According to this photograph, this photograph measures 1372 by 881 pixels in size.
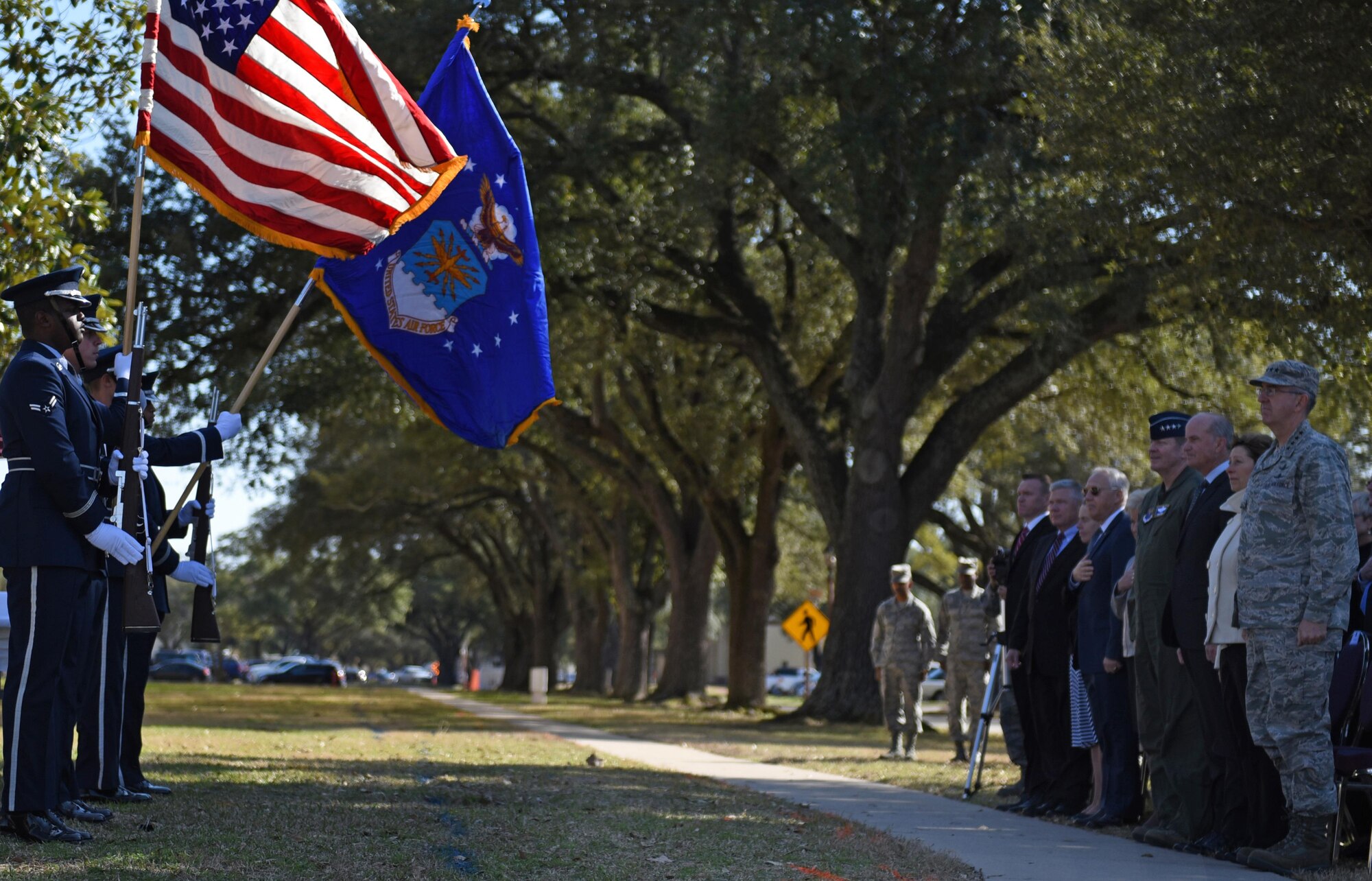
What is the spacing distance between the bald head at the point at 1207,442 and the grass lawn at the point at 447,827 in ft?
9.02

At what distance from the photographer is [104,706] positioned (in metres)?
7.75

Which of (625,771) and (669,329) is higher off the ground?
(669,329)

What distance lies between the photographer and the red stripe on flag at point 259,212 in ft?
25.0

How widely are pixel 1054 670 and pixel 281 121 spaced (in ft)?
19.9

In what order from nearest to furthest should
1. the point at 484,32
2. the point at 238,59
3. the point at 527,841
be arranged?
1. the point at 527,841
2. the point at 238,59
3. the point at 484,32

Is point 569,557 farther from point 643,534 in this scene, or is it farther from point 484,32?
point 484,32

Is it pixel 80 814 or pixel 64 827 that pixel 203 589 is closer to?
pixel 80 814

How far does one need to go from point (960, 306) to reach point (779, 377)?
3.34 m

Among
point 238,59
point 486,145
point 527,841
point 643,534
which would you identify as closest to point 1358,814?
point 527,841

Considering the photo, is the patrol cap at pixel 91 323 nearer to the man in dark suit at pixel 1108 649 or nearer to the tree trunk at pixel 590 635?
the man in dark suit at pixel 1108 649

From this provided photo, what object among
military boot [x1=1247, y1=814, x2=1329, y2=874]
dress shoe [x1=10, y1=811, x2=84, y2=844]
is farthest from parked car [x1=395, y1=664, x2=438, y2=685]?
military boot [x1=1247, y1=814, x2=1329, y2=874]

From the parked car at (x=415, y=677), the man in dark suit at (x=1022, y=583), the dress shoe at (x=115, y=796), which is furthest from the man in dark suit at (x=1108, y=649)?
the parked car at (x=415, y=677)

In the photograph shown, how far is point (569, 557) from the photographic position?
43.7m

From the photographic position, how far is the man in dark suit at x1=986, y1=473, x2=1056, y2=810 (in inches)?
415
